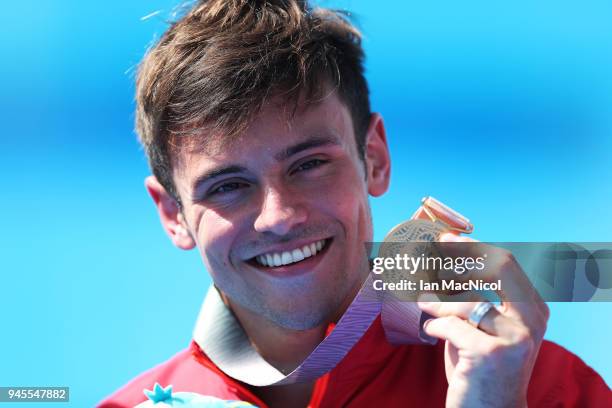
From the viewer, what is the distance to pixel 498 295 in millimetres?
2344

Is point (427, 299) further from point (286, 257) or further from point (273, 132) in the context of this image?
point (273, 132)

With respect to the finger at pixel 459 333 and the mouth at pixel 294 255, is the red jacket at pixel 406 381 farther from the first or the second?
the finger at pixel 459 333

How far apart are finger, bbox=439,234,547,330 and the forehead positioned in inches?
45.8

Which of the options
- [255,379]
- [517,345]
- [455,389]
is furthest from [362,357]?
[517,345]

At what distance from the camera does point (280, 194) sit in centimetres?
319

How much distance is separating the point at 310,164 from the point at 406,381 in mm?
1119

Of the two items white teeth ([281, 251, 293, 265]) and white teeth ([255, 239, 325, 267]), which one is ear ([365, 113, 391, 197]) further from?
white teeth ([281, 251, 293, 265])

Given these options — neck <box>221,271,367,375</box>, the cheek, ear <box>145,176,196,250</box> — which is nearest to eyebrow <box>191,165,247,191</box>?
the cheek

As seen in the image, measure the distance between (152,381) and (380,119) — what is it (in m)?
1.94

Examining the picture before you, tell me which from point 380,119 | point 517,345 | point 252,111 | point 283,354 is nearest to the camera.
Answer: point 517,345

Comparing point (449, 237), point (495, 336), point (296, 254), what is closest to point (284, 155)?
point (296, 254)

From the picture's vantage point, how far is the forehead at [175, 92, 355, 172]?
3.23 m

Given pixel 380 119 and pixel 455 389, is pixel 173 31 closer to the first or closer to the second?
pixel 380 119

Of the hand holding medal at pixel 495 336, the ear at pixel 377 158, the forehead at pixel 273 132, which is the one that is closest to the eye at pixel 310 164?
the forehead at pixel 273 132
